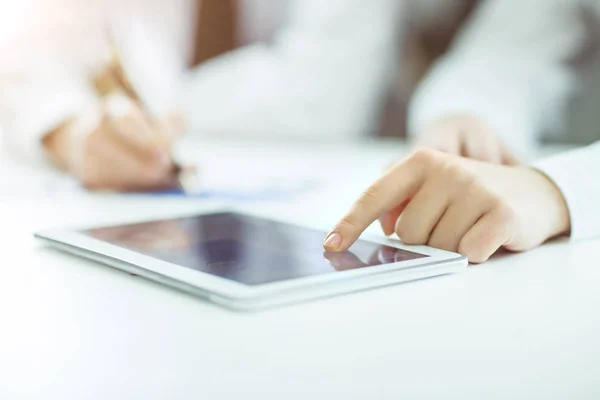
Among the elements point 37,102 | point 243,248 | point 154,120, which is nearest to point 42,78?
point 37,102

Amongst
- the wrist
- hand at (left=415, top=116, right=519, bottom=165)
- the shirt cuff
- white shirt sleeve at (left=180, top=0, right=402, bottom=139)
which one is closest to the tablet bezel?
the wrist

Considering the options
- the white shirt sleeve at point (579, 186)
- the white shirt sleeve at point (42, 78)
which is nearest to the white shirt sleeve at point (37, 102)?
the white shirt sleeve at point (42, 78)

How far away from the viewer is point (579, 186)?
1.68 ft

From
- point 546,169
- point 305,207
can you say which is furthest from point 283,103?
point 546,169

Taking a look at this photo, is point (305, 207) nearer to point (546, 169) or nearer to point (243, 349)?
point (546, 169)

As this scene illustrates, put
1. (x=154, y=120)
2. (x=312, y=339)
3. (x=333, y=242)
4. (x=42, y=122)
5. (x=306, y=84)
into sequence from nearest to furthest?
(x=312, y=339) → (x=333, y=242) → (x=154, y=120) → (x=42, y=122) → (x=306, y=84)

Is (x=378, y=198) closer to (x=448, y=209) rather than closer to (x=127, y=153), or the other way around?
(x=448, y=209)

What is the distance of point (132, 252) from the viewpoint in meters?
0.42

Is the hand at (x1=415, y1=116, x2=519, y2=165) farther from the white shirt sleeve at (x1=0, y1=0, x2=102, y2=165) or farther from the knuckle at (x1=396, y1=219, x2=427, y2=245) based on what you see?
the white shirt sleeve at (x1=0, y1=0, x2=102, y2=165)

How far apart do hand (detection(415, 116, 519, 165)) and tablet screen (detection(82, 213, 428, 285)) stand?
0.24m

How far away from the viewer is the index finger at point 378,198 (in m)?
0.42

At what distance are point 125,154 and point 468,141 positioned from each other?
1.32ft

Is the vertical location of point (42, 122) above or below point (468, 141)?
above

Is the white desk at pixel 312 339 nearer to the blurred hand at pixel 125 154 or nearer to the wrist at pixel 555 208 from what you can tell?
the wrist at pixel 555 208
